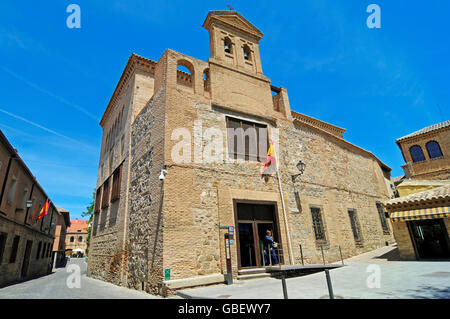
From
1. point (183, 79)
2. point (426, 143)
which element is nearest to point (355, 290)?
point (183, 79)

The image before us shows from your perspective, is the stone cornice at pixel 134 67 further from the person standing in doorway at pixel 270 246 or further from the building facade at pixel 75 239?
the building facade at pixel 75 239

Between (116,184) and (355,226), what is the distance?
47.1 feet

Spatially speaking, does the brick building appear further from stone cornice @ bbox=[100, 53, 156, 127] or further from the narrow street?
the narrow street

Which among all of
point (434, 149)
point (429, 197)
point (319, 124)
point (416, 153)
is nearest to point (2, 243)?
point (429, 197)

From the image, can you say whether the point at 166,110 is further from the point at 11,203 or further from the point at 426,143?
the point at 426,143

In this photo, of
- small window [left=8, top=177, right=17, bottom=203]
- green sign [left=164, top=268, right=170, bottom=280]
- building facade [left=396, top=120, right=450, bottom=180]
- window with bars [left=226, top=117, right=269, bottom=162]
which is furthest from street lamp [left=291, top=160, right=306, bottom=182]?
building facade [left=396, top=120, right=450, bottom=180]

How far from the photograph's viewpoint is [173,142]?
9039mm

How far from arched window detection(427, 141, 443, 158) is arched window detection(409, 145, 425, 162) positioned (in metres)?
0.65

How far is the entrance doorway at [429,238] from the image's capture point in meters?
10.2


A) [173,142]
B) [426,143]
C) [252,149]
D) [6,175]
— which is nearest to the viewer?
[173,142]

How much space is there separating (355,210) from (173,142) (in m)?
12.2

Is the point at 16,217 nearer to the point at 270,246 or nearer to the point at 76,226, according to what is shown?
the point at 270,246

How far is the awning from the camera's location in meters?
9.84

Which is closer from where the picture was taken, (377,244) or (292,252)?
(292,252)
